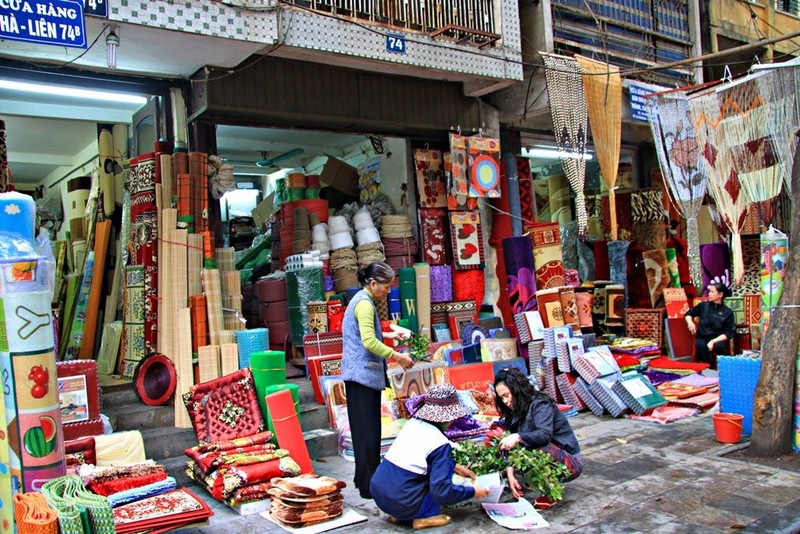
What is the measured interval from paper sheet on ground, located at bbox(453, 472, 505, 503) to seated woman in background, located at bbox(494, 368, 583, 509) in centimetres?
16

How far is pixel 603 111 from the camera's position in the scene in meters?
8.64

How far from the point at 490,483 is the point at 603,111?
18.7 ft

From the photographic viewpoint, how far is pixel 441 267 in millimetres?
8992

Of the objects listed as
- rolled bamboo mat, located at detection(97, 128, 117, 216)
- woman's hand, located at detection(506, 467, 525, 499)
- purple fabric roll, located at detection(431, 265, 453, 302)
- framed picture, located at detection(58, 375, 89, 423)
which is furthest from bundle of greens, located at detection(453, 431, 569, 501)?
rolled bamboo mat, located at detection(97, 128, 117, 216)

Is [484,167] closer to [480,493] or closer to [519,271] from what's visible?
[519,271]

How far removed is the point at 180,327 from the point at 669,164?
6.03m

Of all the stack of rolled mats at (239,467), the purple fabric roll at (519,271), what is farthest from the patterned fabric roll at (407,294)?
the stack of rolled mats at (239,467)

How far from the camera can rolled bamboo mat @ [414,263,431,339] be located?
27.7 ft

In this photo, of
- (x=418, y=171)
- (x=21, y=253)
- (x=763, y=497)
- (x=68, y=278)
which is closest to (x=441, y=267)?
(x=418, y=171)

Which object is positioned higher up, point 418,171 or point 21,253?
point 418,171

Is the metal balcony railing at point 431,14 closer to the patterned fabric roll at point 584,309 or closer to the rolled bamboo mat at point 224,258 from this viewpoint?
the rolled bamboo mat at point 224,258

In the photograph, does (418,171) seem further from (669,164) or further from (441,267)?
(669,164)

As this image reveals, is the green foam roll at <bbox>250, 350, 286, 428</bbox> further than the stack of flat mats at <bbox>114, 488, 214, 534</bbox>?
Yes

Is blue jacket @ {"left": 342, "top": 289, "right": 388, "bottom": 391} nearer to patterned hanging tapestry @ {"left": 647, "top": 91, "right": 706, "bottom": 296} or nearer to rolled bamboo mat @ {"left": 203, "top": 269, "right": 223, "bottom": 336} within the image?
rolled bamboo mat @ {"left": 203, "top": 269, "right": 223, "bottom": 336}
